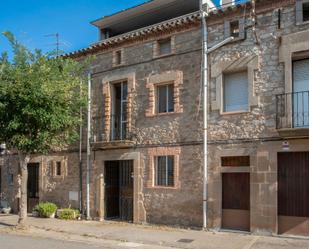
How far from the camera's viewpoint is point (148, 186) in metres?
14.8

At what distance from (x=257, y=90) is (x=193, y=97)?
222cm

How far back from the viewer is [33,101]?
45.3 ft

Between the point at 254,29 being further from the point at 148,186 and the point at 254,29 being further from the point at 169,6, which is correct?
the point at 148,186

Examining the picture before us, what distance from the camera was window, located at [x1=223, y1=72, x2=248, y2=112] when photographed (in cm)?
1292

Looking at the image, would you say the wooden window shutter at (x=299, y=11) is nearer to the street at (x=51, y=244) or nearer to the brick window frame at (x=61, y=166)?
the street at (x=51, y=244)

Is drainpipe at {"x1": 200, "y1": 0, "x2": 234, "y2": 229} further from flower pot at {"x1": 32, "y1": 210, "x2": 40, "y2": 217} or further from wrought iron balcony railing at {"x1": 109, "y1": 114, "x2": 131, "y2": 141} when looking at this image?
flower pot at {"x1": 32, "y1": 210, "x2": 40, "y2": 217}

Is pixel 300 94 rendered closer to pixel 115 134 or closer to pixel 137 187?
pixel 137 187

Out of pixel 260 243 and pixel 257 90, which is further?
pixel 257 90

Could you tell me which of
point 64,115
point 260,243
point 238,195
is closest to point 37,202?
point 64,115

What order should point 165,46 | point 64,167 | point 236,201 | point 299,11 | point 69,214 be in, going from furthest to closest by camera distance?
point 64,167
point 69,214
point 165,46
point 236,201
point 299,11

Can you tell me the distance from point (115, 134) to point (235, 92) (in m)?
5.21

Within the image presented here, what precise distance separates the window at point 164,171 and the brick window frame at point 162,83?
158 cm

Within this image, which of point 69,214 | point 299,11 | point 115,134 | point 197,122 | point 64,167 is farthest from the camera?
point 64,167

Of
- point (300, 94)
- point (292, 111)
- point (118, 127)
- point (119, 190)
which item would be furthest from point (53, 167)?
point (300, 94)
